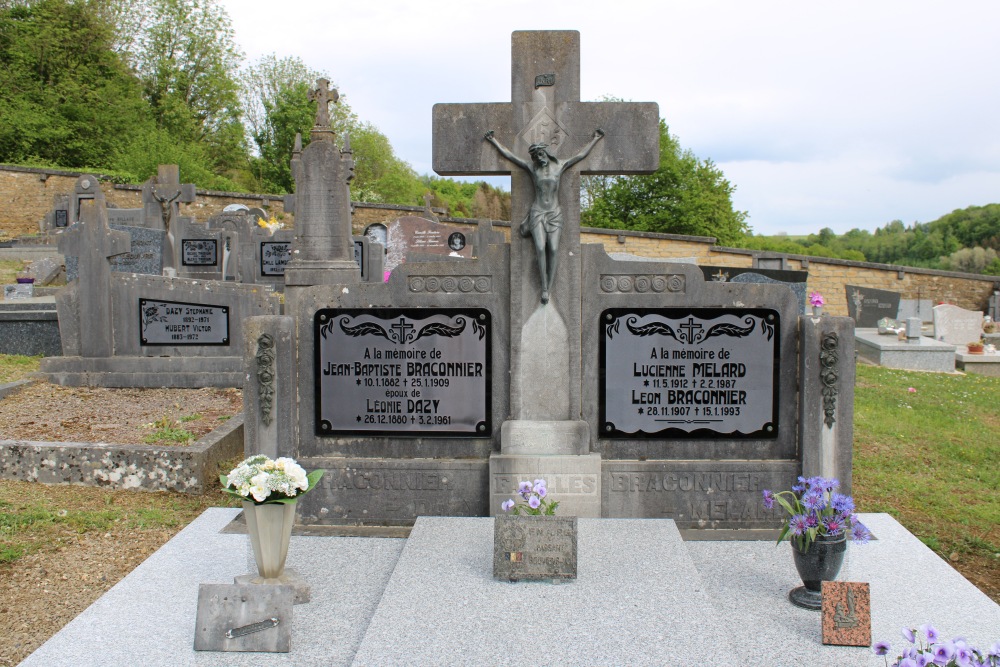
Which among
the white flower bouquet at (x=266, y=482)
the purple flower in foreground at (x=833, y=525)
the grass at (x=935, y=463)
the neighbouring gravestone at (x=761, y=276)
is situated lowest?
the grass at (x=935, y=463)

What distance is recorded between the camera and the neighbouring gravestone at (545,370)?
5.41 meters

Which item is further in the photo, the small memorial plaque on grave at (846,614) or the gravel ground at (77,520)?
the gravel ground at (77,520)

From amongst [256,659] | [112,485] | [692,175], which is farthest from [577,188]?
[692,175]

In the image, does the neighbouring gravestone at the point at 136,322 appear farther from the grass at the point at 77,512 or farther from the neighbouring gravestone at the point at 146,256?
the neighbouring gravestone at the point at 146,256

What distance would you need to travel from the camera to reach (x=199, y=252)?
1841cm

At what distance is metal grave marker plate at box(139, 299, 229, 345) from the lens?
34.0 feet

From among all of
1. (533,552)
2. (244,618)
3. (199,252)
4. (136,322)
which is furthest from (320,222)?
(244,618)

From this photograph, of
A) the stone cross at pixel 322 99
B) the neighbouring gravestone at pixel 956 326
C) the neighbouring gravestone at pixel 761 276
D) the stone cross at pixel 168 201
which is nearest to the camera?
the stone cross at pixel 322 99

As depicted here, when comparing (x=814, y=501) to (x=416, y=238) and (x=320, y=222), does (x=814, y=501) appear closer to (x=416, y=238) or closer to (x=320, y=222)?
(x=320, y=222)

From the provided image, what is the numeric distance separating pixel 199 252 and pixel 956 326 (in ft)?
58.5

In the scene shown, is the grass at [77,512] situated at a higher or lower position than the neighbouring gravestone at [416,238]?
lower

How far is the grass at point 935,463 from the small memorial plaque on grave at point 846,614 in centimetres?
235

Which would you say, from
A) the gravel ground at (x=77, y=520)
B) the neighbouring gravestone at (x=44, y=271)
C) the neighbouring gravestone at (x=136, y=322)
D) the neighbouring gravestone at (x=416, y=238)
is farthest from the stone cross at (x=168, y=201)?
the gravel ground at (x=77, y=520)

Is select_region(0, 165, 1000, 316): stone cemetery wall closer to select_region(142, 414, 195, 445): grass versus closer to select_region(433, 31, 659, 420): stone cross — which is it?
select_region(142, 414, 195, 445): grass
